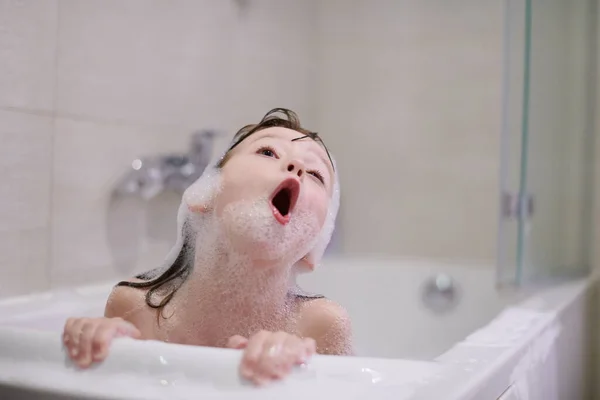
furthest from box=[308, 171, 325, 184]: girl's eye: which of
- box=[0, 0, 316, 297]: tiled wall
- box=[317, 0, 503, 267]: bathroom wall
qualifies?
box=[317, 0, 503, 267]: bathroom wall

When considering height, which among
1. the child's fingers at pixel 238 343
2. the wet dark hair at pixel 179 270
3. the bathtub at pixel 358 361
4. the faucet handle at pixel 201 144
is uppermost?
the faucet handle at pixel 201 144

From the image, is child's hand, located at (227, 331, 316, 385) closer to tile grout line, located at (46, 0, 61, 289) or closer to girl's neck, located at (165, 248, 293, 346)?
girl's neck, located at (165, 248, 293, 346)

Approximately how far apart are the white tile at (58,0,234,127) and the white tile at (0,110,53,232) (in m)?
0.07

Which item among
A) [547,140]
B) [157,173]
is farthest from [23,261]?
[547,140]

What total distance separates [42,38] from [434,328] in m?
1.06

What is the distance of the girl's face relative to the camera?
686 mm

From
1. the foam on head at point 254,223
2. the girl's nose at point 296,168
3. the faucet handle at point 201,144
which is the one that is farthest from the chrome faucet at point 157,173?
the girl's nose at point 296,168

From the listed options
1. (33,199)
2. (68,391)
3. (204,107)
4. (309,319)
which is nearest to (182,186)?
(33,199)

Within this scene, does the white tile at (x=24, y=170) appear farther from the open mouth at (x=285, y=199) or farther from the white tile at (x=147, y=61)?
the open mouth at (x=285, y=199)

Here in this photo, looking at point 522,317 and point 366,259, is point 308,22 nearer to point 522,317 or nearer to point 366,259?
point 366,259

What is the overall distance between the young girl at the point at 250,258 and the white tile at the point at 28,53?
44 cm

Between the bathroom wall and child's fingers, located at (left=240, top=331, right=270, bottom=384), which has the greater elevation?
the bathroom wall

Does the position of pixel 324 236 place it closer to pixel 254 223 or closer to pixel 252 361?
pixel 254 223

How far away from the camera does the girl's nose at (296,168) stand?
705 millimetres
